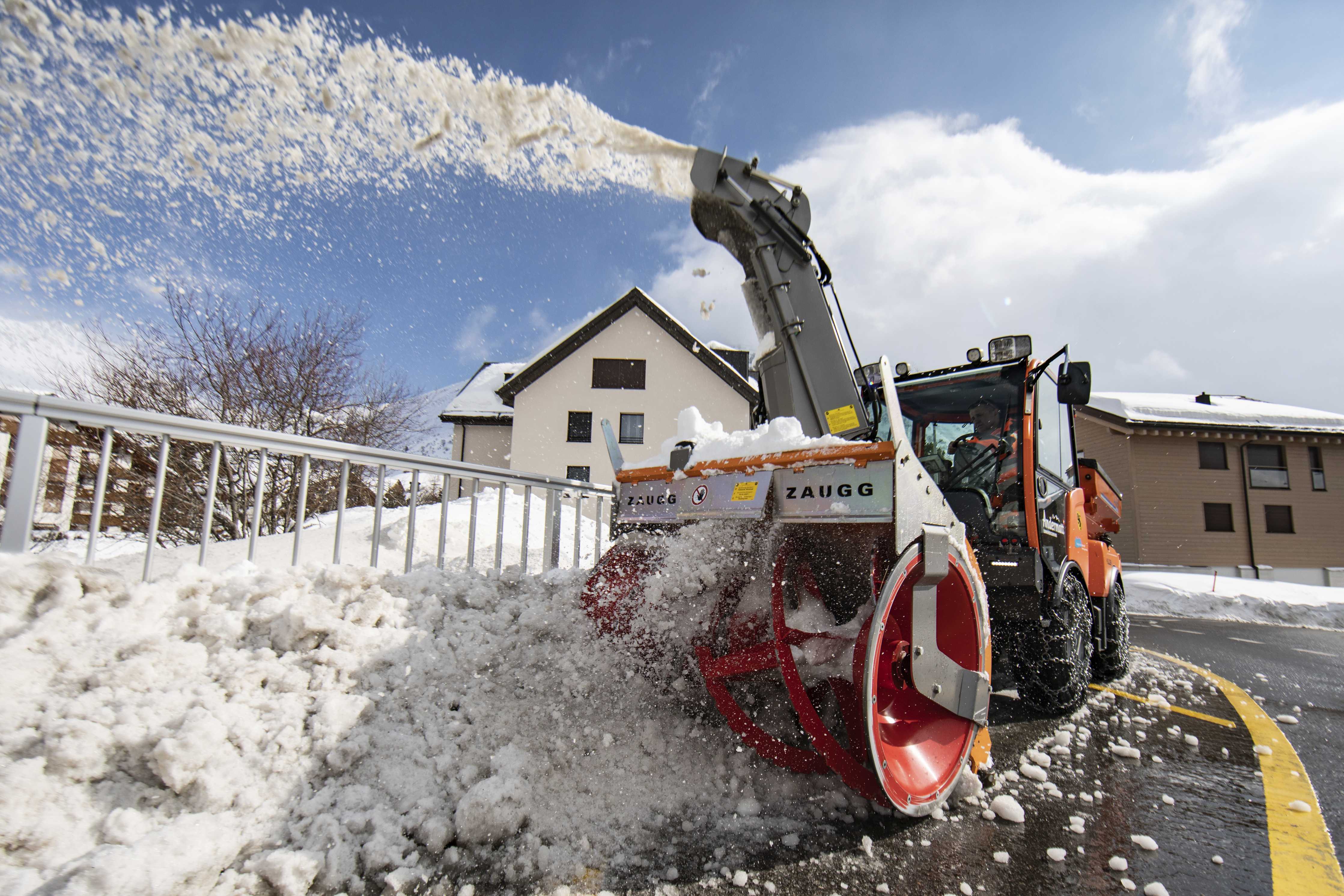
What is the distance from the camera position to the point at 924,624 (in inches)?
105

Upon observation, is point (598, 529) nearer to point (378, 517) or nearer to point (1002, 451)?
point (378, 517)

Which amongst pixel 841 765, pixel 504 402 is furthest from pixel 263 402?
pixel 504 402

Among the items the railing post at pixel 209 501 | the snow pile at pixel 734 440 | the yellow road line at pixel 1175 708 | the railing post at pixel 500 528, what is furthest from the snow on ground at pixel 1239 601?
the railing post at pixel 209 501

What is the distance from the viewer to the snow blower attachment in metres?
Answer: 2.51

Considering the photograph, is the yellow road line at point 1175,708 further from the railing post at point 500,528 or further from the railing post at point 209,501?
the railing post at point 209,501

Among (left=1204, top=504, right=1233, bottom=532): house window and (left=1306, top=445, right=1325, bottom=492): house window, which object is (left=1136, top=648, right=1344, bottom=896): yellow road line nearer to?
(left=1204, top=504, right=1233, bottom=532): house window

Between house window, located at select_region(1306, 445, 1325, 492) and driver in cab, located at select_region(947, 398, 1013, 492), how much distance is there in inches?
1174

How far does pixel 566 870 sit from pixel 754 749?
971 millimetres

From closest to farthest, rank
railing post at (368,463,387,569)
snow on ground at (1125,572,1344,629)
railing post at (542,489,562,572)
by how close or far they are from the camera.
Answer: railing post at (368,463,387,569) < railing post at (542,489,562,572) < snow on ground at (1125,572,1344,629)

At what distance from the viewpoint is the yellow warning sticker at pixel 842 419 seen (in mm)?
3924

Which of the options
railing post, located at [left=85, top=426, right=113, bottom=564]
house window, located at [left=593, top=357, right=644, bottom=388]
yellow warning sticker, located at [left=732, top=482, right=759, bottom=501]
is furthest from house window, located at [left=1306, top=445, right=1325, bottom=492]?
railing post, located at [left=85, top=426, right=113, bottom=564]

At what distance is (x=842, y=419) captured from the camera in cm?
395

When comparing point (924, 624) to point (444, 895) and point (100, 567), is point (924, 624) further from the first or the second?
point (100, 567)

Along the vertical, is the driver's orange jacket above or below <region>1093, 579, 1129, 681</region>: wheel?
above
